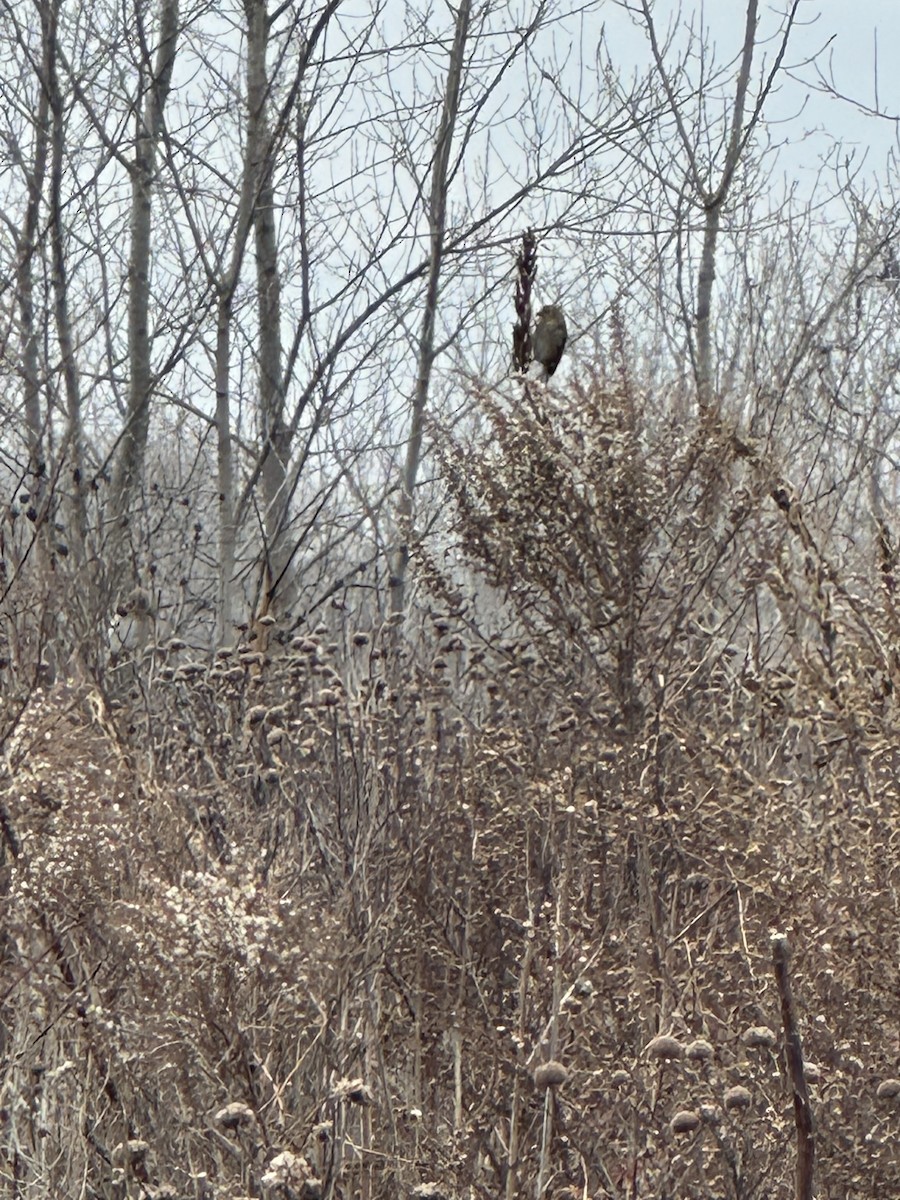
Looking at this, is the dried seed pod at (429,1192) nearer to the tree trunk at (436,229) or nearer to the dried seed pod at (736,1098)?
the dried seed pod at (736,1098)

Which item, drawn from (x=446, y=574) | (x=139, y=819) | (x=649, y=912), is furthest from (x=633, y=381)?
(x=139, y=819)

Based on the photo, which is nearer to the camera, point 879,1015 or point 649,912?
point 879,1015

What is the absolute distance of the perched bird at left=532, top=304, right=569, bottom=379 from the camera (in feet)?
17.0

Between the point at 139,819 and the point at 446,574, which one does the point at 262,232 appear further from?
the point at 139,819

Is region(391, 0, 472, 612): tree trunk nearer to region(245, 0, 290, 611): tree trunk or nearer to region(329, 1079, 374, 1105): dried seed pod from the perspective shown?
region(245, 0, 290, 611): tree trunk

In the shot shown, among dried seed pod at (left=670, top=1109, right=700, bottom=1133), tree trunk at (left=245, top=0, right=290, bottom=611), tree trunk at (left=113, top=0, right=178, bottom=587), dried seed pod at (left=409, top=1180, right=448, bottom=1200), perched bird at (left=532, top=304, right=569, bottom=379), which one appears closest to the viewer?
dried seed pod at (left=670, top=1109, right=700, bottom=1133)

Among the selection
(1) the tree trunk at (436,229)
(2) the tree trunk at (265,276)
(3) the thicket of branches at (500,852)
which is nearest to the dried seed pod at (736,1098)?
(3) the thicket of branches at (500,852)

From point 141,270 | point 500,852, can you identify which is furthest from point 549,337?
point 141,270

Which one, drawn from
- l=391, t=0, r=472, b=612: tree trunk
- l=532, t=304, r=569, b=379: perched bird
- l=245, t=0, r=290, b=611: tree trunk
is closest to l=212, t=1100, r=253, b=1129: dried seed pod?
l=532, t=304, r=569, b=379: perched bird

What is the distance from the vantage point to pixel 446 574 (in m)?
5.04

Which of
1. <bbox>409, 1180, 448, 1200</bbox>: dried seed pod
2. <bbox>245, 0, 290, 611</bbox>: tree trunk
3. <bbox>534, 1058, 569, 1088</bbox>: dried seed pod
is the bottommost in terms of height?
<bbox>409, 1180, 448, 1200</bbox>: dried seed pod

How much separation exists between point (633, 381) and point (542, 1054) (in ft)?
8.30

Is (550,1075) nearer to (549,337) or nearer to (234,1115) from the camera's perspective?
(234,1115)

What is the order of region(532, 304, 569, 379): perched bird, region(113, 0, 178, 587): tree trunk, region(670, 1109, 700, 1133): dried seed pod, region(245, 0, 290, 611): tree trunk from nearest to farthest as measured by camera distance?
region(670, 1109, 700, 1133): dried seed pod, region(532, 304, 569, 379): perched bird, region(245, 0, 290, 611): tree trunk, region(113, 0, 178, 587): tree trunk
